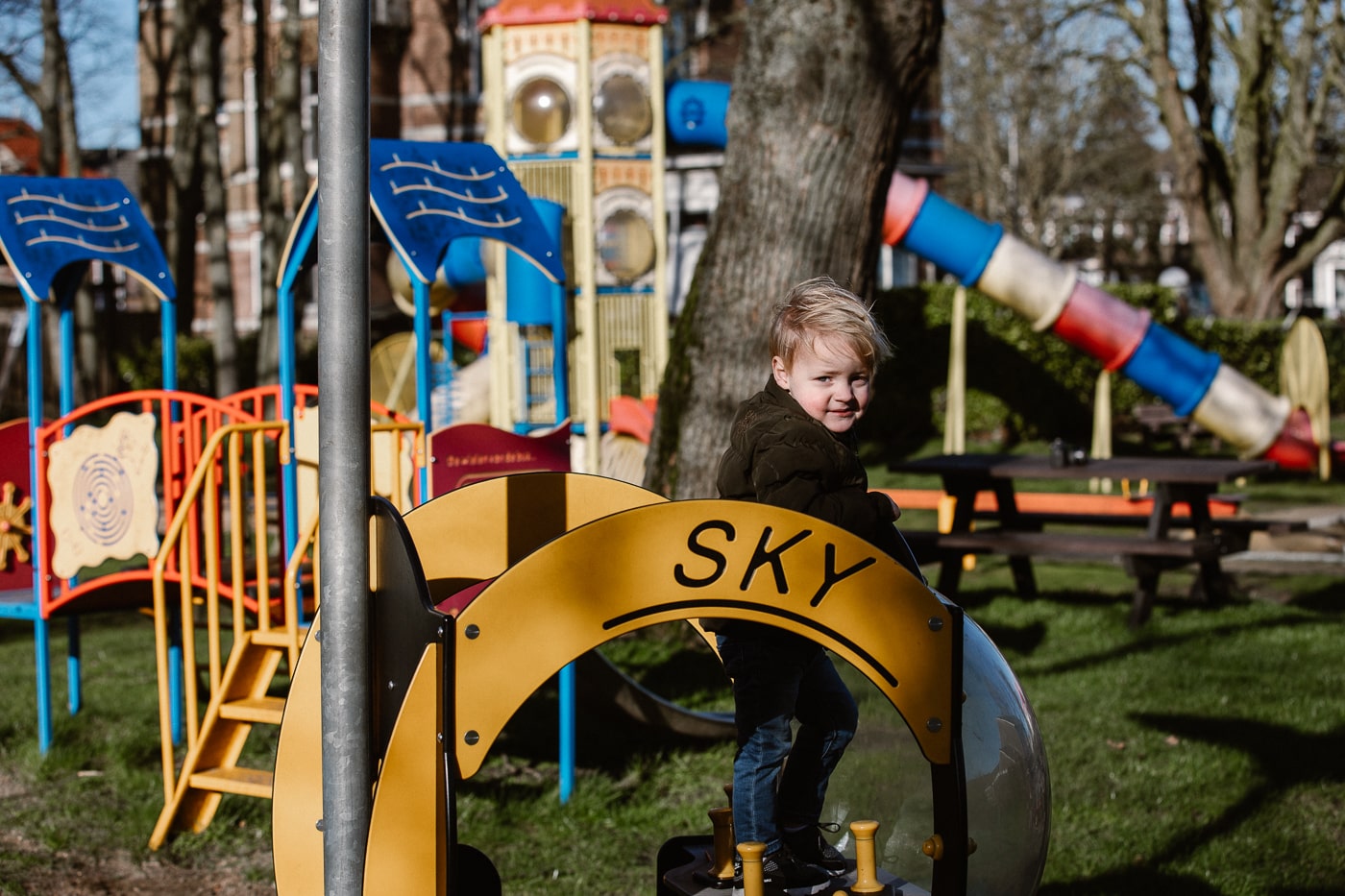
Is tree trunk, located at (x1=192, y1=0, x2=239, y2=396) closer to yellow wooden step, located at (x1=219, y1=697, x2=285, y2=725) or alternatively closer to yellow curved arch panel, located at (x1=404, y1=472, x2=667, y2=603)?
yellow wooden step, located at (x1=219, y1=697, x2=285, y2=725)

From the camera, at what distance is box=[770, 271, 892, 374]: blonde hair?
2768 mm

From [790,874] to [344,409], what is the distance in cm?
131

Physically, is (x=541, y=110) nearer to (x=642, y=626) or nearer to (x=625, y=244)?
(x=625, y=244)

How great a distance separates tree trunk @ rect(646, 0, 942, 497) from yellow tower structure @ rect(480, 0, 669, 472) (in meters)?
6.98

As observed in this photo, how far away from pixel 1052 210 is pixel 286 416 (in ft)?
129

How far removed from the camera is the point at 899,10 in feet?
21.6

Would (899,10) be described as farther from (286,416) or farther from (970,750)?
(970,750)

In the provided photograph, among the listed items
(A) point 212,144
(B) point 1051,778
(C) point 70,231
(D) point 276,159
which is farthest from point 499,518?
(D) point 276,159

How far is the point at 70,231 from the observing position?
5926 millimetres

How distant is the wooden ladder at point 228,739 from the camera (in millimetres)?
4402

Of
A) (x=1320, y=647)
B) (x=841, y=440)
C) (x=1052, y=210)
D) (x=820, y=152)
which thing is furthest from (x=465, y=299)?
(x=1052, y=210)

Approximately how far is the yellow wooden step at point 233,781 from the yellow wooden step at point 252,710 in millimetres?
166

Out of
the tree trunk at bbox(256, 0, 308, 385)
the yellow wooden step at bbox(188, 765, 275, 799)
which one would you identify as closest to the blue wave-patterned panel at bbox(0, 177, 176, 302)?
the yellow wooden step at bbox(188, 765, 275, 799)

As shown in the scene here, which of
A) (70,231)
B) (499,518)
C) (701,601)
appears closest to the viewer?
(701,601)
